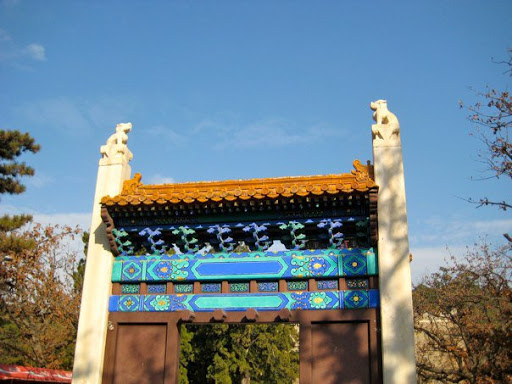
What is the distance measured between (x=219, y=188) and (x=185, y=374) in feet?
54.8

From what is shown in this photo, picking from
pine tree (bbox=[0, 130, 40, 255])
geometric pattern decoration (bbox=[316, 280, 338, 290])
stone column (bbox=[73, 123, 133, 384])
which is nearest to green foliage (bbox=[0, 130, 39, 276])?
pine tree (bbox=[0, 130, 40, 255])

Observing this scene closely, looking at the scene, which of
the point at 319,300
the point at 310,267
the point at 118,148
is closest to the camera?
the point at 319,300

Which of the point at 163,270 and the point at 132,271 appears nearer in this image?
the point at 163,270

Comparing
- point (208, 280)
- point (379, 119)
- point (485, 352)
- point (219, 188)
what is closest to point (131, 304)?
point (208, 280)

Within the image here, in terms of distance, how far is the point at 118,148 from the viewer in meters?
9.94

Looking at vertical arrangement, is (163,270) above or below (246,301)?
above

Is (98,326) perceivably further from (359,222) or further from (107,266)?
(359,222)

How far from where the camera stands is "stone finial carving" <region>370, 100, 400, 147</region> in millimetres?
8852

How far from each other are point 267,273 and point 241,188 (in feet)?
5.15

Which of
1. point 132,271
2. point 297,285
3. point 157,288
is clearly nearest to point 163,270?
point 157,288

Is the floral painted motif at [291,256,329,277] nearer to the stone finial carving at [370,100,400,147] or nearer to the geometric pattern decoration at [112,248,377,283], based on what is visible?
the geometric pattern decoration at [112,248,377,283]

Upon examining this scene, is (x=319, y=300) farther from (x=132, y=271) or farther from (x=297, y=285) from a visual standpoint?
(x=132, y=271)

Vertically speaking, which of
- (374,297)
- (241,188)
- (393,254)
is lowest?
(374,297)

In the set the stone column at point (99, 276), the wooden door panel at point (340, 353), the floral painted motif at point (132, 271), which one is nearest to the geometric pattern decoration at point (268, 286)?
the wooden door panel at point (340, 353)
